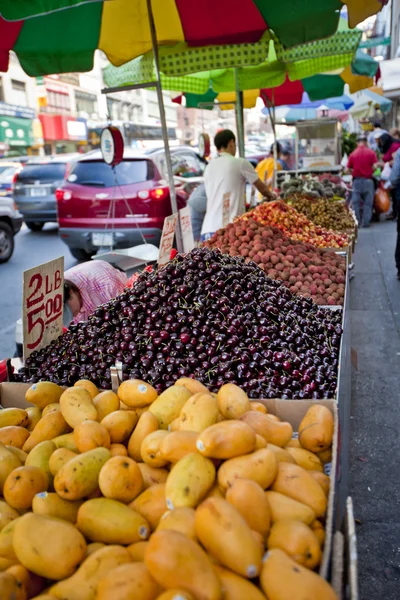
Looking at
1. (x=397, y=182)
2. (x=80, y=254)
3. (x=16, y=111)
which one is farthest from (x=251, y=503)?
(x=16, y=111)

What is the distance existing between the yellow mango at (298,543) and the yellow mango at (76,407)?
75 cm

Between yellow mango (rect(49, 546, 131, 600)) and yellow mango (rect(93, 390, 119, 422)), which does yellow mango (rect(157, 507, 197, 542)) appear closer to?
yellow mango (rect(49, 546, 131, 600))

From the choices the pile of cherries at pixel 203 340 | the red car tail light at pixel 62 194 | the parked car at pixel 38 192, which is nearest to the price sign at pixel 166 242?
the pile of cherries at pixel 203 340

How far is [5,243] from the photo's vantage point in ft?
33.0

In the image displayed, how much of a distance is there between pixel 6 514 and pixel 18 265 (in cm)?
881

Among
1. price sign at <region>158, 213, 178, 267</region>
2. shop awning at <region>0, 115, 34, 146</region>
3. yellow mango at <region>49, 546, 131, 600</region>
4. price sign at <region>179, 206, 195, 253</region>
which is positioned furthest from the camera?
shop awning at <region>0, 115, 34, 146</region>

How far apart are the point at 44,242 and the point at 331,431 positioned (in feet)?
37.0

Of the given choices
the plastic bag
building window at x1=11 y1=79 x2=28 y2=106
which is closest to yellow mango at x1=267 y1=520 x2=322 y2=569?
the plastic bag

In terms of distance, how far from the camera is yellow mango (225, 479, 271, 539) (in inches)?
48.3

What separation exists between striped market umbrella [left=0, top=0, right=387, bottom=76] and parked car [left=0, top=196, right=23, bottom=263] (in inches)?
222

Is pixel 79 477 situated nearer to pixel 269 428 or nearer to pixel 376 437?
pixel 269 428

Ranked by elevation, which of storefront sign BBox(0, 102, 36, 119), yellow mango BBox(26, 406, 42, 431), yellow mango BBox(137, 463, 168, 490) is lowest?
yellow mango BBox(26, 406, 42, 431)

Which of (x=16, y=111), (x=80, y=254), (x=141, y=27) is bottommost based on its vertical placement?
(x=80, y=254)

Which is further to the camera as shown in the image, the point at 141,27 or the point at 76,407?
the point at 141,27
